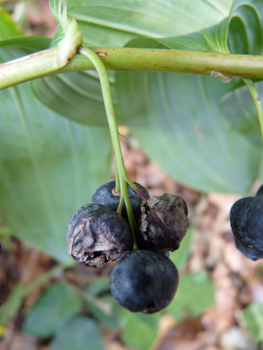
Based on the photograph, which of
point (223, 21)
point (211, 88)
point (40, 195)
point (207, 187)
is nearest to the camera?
point (223, 21)

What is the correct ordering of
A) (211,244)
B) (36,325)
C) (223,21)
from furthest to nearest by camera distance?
(211,244)
(36,325)
(223,21)

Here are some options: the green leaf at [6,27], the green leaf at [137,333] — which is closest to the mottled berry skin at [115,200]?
the green leaf at [6,27]

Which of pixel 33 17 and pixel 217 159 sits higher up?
pixel 33 17

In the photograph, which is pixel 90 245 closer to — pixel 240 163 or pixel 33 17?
pixel 240 163

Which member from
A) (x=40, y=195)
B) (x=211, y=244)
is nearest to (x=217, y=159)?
(x=40, y=195)

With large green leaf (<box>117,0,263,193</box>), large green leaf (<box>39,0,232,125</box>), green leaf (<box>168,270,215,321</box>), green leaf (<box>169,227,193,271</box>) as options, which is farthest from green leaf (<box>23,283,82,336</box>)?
large green leaf (<box>39,0,232,125</box>)

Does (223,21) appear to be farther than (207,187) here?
No
